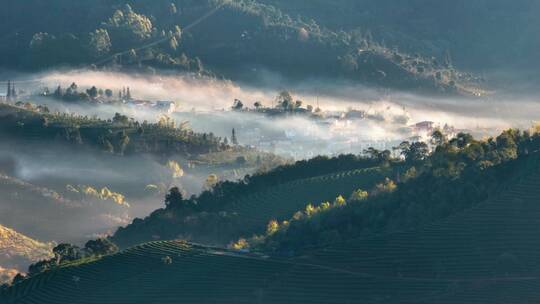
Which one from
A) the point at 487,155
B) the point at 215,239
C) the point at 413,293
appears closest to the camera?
the point at 413,293

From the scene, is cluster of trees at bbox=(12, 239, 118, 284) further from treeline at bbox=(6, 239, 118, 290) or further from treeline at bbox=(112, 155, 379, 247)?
treeline at bbox=(112, 155, 379, 247)

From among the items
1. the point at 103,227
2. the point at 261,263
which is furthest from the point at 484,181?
the point at 103,227

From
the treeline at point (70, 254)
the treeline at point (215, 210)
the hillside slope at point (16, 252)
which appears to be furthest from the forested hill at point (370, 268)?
the hillside slope at point (16, 252)

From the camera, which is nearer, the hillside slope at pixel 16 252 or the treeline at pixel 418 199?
the treeline at pixel 418 199

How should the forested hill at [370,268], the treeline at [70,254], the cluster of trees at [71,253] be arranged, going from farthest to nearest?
the cluster of trees at [71,253] < the treeline at [70,254] < the forested hill at [370,268]

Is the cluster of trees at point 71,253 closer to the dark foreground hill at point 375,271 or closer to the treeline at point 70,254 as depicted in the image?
the treeline at point 70,254

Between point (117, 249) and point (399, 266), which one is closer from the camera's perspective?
point (399, 266)

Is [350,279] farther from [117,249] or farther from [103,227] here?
[103,227]
